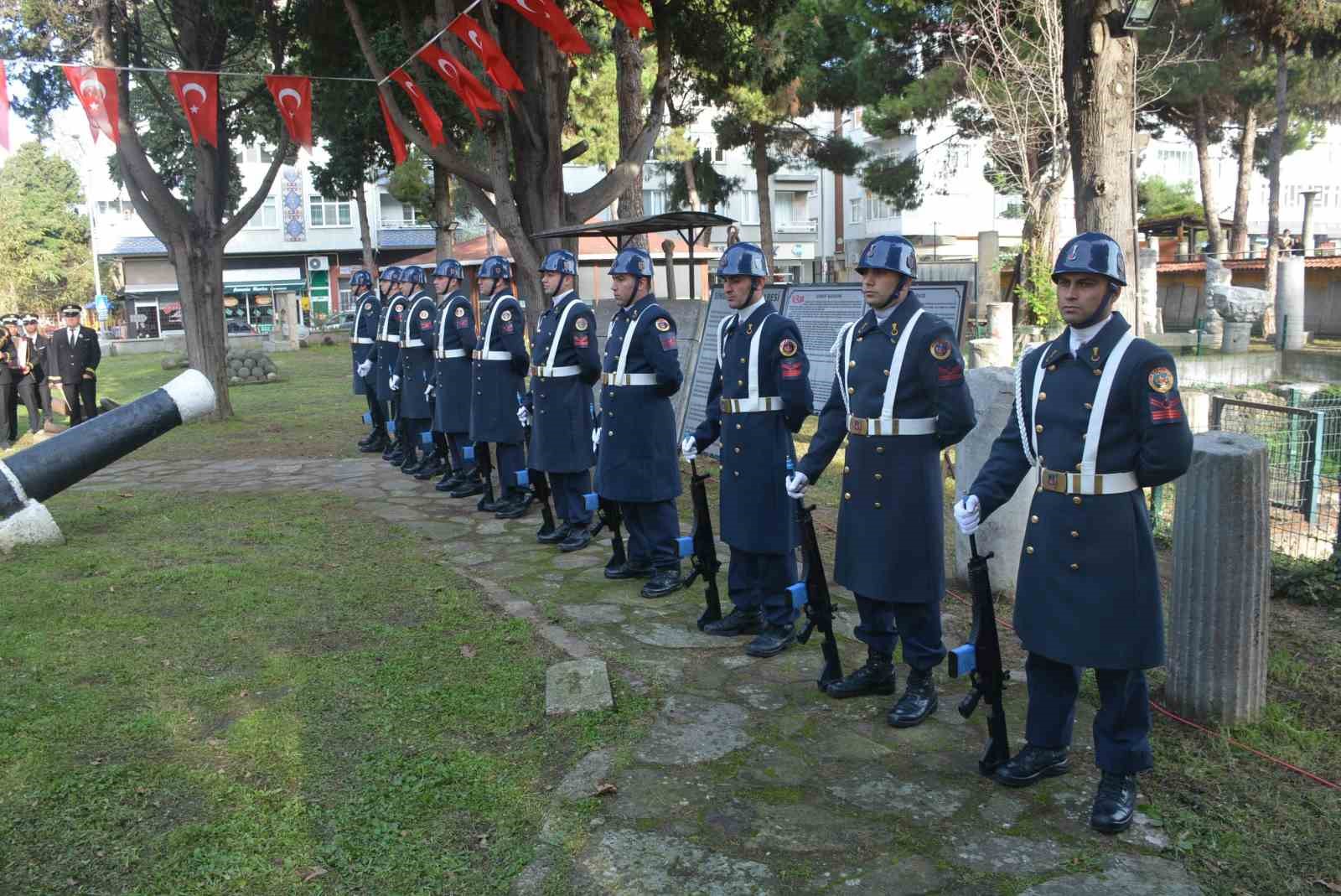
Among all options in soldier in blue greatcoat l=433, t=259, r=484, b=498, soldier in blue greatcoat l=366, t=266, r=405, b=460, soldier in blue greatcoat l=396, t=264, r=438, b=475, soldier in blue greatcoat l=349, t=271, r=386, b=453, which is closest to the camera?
soldier in blue greatcoat l=433, t=259, r=484, b=498

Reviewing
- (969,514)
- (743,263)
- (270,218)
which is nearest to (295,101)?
(743,263)

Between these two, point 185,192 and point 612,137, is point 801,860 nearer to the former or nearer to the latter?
point 612,137

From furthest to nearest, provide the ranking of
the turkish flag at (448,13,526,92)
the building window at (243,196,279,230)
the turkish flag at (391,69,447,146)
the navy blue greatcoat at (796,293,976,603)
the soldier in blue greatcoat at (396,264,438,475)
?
1. the building window at (243,196,279,230)
2. the turkish flag at (391,69,447,146)
3. the soldier in blue greatcoat at (396,264,438,475)
4. the turkish flag at (448,13,526,92)
5. the navy blue greatcoat at (796,293,976,603)

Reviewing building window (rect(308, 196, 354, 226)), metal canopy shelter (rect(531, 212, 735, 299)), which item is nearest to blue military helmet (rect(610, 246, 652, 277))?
metal canopy shelter (rect(531, 212, 735, 299))

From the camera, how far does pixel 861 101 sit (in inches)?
1135

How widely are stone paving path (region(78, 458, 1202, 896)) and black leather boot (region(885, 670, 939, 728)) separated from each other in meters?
0.05

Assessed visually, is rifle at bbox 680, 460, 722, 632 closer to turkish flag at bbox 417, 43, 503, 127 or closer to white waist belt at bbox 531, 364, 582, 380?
white waist belt at bbox 531, 364, 582, 380

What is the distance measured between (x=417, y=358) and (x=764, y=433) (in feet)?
19.7

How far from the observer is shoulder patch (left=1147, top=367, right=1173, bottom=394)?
3.69 m

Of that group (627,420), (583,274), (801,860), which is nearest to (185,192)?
(583,274)

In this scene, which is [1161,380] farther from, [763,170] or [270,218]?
[270,218]

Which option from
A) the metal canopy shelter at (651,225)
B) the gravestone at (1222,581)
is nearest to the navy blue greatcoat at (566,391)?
the metal canopy shelter at (651,225)

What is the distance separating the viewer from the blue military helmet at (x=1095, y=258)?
3.81 metres

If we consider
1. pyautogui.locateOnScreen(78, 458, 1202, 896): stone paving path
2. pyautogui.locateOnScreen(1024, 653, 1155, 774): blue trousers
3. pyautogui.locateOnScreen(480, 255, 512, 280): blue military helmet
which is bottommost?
pyautogui.locateOnScreen(78, 458, 1202, 896): stone paving path
